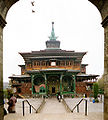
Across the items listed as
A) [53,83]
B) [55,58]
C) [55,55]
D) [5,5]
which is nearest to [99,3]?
[5,5]

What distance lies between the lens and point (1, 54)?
7.02 m


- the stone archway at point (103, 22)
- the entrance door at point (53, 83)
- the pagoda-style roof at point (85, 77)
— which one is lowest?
the entrance door at point (53, 83)

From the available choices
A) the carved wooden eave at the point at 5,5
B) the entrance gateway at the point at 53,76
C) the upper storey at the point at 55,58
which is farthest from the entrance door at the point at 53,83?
the carved wooden eave at the point at 5,5

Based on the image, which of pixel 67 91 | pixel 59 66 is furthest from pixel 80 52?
pixel 67 91

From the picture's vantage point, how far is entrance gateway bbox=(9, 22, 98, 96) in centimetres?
3225

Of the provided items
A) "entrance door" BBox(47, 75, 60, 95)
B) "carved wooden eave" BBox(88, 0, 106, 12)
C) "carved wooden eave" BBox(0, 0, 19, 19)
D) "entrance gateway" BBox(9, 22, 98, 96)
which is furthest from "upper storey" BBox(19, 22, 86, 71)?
"carved wooden eave" BBox(88, 0, 106, 12)

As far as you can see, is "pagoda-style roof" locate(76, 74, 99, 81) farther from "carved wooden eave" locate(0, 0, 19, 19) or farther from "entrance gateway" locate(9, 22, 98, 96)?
"carved wooden eave" locate(0, 0, 19, 19)

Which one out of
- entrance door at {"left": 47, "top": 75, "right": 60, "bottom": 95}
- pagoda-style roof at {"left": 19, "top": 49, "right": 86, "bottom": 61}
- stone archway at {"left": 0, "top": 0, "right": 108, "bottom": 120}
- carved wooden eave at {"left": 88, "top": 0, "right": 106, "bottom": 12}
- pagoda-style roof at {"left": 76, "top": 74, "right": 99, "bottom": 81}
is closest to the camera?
stone archway at {"left": 0, "top": 0, "right": 108, "bottom": 120}

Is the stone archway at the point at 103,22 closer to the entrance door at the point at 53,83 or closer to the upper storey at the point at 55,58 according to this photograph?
the upper storey at the point at 55,58

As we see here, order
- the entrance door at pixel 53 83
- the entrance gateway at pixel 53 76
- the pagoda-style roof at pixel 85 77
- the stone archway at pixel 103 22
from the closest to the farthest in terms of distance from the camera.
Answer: the stone archway at pixel 103 22, the entrance gateway at pixel 53 76, the entrance door at pixel 53 83, the pagoda-style roof at pixel 85 77

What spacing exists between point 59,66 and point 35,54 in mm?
5578

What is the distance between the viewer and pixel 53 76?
3347 cm

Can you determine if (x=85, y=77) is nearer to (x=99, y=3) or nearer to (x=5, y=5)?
(x=99, y=3)

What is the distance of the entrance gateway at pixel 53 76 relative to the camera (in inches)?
1270
